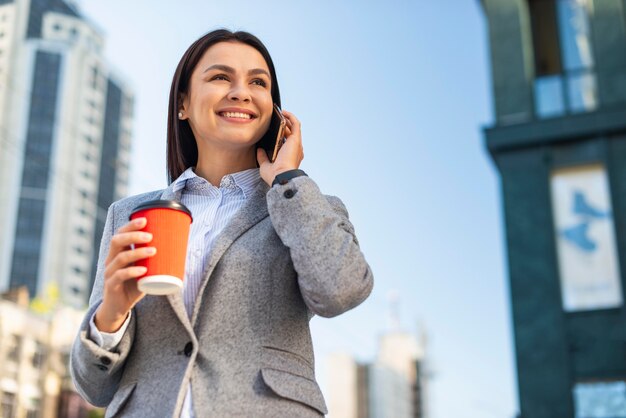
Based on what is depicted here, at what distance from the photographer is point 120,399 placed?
177cm

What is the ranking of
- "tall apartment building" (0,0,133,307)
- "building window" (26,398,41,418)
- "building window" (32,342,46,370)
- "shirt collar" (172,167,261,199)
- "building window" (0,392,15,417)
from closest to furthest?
"shirt collar" (172,167,261,199), "building window" (0,392,15,417), "building window" (26,398,41,418), "building window" (32,342,46,370), "tall apartment building" (0,0,133,307)

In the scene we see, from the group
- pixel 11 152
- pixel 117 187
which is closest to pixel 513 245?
pixel 11 152

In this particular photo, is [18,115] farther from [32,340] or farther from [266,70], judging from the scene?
[266,70]

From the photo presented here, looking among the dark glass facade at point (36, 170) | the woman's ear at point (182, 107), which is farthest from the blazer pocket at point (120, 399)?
the dark glass facade at point (36, 170)

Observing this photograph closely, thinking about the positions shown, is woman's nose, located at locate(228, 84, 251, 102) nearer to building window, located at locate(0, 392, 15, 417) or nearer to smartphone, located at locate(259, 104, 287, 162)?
smartphone, located at locate(259, 104, 287, 162)

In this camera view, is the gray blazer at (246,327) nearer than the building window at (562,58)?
Yes

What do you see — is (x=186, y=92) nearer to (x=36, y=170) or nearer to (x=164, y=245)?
(x=164, y=245)

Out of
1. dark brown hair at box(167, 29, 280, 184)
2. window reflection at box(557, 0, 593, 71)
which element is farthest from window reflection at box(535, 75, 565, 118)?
dark brown hair at box(167, 29, 280, 184)

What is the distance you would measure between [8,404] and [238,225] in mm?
34447

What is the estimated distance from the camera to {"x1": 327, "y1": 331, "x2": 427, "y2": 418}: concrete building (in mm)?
100688

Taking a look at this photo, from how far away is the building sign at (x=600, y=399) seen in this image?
12.6 meters

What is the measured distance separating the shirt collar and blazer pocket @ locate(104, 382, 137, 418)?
1.77ft

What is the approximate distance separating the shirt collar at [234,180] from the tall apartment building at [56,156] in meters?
76.1

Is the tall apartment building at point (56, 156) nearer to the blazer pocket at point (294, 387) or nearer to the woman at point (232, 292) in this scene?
the woman at point (232, 292)
